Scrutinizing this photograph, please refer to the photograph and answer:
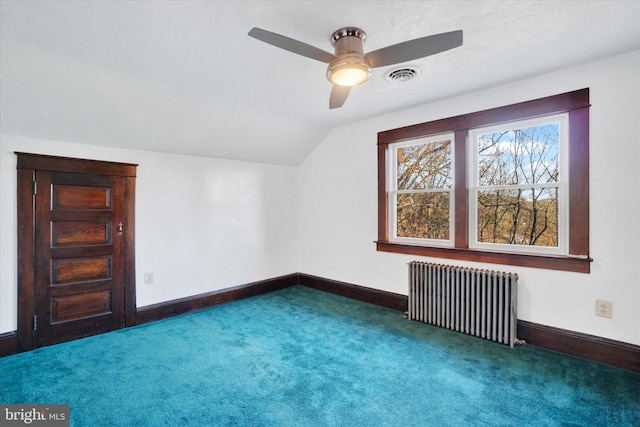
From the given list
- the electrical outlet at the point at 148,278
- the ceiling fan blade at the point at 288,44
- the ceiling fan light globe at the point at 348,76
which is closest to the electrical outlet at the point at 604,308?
A: the ceiling fan light globe at the point at 348,76

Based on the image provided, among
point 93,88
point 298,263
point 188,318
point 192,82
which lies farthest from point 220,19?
point 298,263

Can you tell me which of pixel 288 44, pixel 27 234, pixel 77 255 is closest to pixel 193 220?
pixel 77 255

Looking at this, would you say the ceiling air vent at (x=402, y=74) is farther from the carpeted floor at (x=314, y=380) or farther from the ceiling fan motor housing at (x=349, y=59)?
the carpeted floor at (x=314, y=380)

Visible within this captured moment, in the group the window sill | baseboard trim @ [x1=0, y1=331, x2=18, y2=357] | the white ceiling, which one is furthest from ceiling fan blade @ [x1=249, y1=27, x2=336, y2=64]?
baseboard trim @ [x1=0, y1=331, x2=18, y2=357]

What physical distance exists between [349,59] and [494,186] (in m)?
2.11

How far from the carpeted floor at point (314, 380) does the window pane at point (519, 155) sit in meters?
1.57

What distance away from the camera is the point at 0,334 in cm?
261

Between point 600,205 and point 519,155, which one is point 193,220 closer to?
point 519,155

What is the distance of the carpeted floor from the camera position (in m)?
1.87

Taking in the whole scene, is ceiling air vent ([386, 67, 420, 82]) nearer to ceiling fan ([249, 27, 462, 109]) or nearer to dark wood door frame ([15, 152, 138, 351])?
ceiling fan ([249, 27, 462, 109])

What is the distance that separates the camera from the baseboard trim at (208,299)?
3428mm

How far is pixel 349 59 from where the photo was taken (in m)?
1.84

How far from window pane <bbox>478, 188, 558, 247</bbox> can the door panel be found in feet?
12.6

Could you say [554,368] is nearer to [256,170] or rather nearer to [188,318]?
[188,318]
